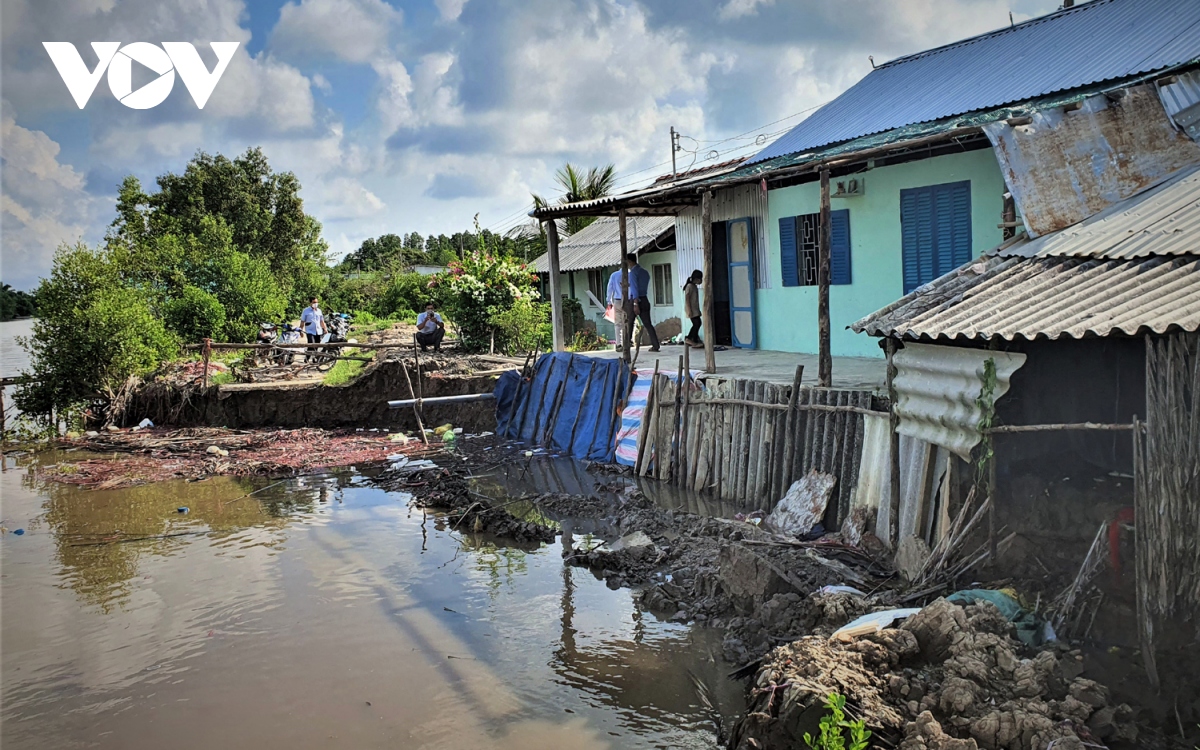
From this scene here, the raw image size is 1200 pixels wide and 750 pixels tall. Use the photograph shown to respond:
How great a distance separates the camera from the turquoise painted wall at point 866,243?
10.9m

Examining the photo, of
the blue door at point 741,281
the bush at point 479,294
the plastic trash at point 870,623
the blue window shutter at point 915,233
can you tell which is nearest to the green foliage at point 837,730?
the plastic trash at point 870,623

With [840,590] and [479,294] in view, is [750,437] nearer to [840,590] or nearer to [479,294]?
[840,590]

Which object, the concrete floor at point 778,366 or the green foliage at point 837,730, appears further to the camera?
the concrete floor at point 778,366

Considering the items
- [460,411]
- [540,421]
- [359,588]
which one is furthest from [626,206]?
[359,588]

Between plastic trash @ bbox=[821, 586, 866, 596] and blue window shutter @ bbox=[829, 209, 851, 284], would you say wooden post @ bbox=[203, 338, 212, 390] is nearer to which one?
blue window shutter @ bbox=[829, 209, 851, 284]

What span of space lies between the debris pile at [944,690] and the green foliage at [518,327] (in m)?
14.5

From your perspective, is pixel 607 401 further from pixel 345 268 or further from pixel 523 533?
pixel 345 268

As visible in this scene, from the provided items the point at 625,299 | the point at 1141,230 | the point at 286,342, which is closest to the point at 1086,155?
the point at 1141,230

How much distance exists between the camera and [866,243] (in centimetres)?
1263

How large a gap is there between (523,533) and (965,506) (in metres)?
5.08

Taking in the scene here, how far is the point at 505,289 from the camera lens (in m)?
19.9

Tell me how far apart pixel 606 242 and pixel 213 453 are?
1444cm

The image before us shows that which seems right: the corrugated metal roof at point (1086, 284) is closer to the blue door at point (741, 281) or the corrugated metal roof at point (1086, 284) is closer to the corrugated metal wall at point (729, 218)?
the corrugated metal wall at point (729, 218)

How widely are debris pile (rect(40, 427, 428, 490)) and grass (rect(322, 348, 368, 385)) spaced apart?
162 cm
